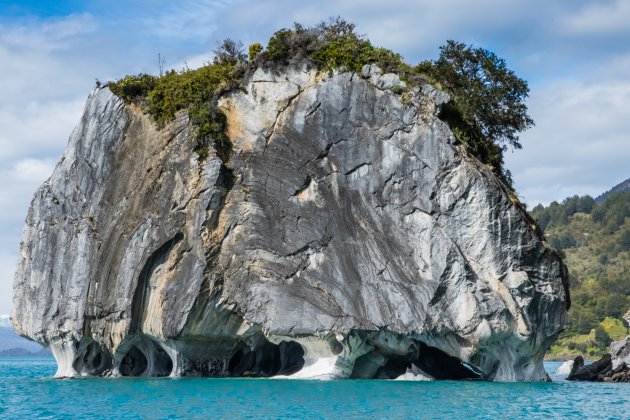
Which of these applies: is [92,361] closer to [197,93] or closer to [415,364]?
[197,93]

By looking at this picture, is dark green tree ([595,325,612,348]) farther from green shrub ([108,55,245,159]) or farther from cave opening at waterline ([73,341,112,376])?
cave opening at waterline ([73,341,112,376])

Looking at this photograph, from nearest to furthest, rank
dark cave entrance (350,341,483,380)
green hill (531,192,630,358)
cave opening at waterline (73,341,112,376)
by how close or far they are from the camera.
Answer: dark cave entrance (350,341,483,380), cave opening at waterline (73,341,112,376), green hill (531,192,630,358)

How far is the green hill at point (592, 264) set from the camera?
11500cm

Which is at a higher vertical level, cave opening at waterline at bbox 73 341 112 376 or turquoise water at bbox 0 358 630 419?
cave opening at waterline at bbox 73 341 112 376

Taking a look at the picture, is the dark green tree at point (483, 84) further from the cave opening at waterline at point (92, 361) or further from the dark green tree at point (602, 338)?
the dark green tree at point (602, 338)

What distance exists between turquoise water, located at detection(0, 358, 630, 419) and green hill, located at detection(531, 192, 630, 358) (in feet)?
175

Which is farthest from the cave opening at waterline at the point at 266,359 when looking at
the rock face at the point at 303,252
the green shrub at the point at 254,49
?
the green shrub at the point at 254,49

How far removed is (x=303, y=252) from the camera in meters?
44.8

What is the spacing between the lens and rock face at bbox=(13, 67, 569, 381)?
1683 inches

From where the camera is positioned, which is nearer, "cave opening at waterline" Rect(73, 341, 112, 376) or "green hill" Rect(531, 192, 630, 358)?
"cave opening at waterline" Rect(73, 341, 112, 376)

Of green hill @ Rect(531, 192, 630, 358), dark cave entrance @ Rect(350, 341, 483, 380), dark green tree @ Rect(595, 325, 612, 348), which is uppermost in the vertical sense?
green hill @ Rect(531, 192, 630, 358)

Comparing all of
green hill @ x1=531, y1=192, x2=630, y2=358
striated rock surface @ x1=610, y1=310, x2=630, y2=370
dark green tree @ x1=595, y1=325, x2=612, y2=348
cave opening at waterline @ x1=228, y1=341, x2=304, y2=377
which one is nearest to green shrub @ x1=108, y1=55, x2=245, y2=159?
cave opening at waterline @ x1=228, y1=341, x2=304, y2=377

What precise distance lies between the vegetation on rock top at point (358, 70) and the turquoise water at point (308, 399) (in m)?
12.4

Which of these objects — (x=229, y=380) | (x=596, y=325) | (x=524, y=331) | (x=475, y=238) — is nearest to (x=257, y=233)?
(x=229, y=380)
